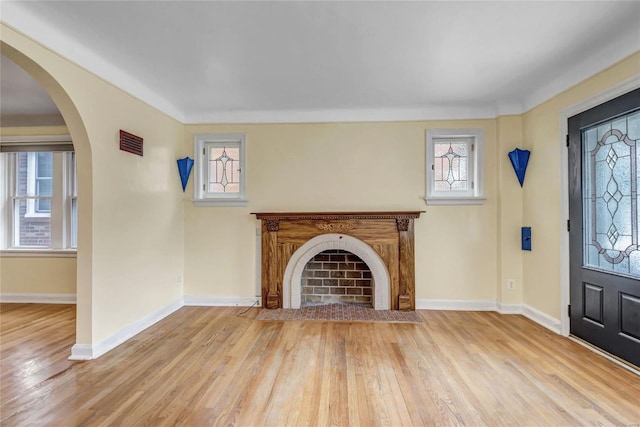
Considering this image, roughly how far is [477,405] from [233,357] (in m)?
1.89

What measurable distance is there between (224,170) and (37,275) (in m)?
3.04

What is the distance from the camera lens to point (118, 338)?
283 centimetres

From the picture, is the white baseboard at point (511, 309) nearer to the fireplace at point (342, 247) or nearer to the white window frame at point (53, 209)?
the fireplace at point (342, 247)

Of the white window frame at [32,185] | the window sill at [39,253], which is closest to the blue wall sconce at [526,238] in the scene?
the window sill at [39,253]

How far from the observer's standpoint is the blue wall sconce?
137 inches

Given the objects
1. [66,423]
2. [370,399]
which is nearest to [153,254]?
[66,423]

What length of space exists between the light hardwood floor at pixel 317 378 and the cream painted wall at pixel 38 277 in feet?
3.12

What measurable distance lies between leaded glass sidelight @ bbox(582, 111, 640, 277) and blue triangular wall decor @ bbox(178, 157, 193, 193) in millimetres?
4384

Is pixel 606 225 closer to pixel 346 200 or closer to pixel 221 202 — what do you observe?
pixel 346 200

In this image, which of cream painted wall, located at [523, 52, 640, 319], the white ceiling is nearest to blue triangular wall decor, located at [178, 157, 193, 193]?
the white ceiling

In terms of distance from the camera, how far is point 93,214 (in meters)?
2.57

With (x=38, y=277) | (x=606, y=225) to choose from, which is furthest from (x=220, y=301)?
(x=606, y=225)

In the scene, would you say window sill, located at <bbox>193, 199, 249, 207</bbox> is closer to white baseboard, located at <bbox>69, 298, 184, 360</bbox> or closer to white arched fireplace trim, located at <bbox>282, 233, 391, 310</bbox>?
white arched fireplace trim, located at <bbox>282, 233, 391, 310</bbox>

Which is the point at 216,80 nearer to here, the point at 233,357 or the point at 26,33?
the point at 26,33
